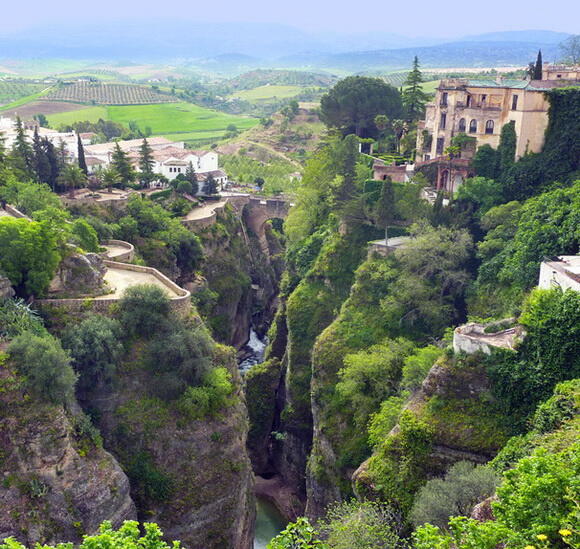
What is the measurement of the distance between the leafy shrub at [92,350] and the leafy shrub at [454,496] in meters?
18.5

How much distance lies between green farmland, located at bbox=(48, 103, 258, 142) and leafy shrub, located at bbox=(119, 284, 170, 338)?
106m

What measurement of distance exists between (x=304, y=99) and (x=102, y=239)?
5602 inches

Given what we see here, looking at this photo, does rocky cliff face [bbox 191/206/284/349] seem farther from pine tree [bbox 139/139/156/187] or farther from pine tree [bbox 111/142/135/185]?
pine tree [bbox 111/142/135/185]

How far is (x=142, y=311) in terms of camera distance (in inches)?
1645

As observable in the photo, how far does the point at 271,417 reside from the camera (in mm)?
55562

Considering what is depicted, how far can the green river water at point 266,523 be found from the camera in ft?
151

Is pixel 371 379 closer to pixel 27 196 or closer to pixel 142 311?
pixel 142 311

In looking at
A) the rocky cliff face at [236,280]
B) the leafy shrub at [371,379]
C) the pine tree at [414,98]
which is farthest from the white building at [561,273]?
the pine tree at [414,98]

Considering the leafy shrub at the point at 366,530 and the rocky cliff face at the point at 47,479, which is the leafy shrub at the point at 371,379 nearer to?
the leafy shrub at the point at 366,530

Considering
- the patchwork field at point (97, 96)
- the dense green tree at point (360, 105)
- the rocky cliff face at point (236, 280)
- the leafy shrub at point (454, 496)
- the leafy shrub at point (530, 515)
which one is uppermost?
the dense green tree at point (360, 105)

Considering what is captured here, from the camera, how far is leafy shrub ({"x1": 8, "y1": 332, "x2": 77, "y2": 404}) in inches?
1321

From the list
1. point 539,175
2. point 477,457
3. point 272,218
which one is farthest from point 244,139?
point 477,457

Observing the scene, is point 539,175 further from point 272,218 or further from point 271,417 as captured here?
point 272,218

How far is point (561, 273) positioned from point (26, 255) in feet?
96.6
